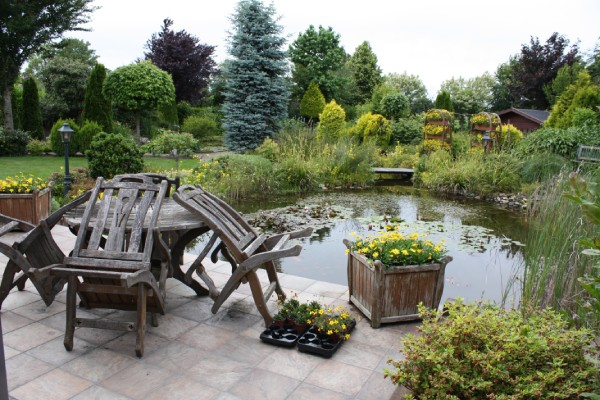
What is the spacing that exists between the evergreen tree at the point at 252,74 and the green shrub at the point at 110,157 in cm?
695

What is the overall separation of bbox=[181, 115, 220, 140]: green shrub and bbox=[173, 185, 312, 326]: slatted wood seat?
46.8ft

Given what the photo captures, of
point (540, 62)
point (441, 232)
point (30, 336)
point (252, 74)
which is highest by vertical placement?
point (540, 62)

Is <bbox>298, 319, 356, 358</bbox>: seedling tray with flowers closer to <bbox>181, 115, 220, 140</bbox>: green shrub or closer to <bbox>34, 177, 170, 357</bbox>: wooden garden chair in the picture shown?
<bbox>34, 177, 170, 357</bbox>: wooden garden chair

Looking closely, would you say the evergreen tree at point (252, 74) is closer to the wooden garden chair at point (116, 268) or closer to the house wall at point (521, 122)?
the house wall at point (521, 122)

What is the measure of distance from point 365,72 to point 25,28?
17036 millimetres

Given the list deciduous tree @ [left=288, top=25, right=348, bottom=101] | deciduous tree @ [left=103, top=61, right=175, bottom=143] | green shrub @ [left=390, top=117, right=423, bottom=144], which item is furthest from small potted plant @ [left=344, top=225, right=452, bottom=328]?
deciduous tree @ [left=288, top=25, right=348, bottom=101]

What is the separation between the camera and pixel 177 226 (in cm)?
294

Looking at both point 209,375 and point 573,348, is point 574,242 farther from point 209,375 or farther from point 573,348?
point 209,375

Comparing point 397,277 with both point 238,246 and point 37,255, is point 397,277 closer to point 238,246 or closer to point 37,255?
point 238,246

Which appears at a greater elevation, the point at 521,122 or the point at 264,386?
the point at 521,122

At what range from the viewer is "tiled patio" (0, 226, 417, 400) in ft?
7.54

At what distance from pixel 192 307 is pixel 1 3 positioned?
550 inches

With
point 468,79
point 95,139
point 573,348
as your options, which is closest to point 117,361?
point 573,348

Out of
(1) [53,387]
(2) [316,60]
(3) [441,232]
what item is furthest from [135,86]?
(1) [53,387]
